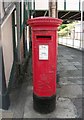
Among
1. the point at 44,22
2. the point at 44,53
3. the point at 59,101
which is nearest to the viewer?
the point at 44,22

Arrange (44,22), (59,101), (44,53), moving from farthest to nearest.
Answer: (59,101) → (44,53) → (44,22)

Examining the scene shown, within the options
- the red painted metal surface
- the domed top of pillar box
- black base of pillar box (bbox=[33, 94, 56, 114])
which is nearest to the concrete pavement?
black base of pillar box (bbox=[33, 94, 56, 114])

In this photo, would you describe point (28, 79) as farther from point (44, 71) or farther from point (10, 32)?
point (44, 71)

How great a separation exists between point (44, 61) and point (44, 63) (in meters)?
0.03

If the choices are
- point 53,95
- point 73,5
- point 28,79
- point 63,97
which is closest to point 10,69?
point 28,79

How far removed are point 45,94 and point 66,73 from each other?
3447 mm

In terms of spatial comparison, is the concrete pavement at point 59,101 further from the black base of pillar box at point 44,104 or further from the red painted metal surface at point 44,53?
the red painted metal surface at point 44,53

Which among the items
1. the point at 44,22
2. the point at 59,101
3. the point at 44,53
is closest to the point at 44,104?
the point at 59,101

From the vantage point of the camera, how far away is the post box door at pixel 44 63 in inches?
154

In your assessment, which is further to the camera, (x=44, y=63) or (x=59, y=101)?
(x=59, y=101)

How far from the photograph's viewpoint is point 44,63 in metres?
3.98

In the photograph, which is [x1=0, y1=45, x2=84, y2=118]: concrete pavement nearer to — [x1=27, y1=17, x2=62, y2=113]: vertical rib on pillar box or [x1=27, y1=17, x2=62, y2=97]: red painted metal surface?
[x1=27, y1=17, x2=62, y2=113]: vertical rib on pillar box

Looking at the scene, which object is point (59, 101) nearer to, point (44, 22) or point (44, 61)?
point (44, 61)

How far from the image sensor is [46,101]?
4023mm
